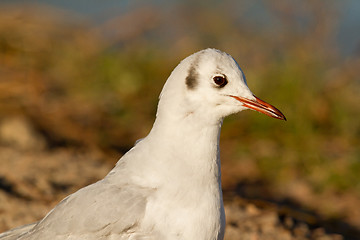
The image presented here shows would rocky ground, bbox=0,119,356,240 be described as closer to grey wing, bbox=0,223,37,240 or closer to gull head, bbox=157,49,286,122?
grey wing, bbox=0,223,37,240

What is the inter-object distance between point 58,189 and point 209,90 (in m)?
2.39

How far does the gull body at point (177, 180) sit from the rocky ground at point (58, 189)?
4.09 feet

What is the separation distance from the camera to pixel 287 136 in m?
6.44

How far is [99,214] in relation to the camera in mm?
2936

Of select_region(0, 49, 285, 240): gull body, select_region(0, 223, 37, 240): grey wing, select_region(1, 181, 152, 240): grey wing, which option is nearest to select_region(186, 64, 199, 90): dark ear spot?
select_region(0, 49, 285, 240): gull body

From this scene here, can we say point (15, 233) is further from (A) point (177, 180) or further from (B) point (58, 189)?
(B) point (58, 189)

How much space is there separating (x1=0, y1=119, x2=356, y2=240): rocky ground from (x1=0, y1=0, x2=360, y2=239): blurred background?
0.7 inches

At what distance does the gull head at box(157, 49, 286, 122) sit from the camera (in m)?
2.94

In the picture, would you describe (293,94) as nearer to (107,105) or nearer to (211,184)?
(107,105)

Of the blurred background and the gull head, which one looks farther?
the blurred background

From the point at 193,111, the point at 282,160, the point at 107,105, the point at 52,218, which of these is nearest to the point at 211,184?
the point at 193,111

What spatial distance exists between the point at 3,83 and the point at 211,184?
5.14 metres

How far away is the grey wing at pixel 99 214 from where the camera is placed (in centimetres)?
292

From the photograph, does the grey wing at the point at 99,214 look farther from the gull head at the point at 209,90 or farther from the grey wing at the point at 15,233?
the gull head at the point at 209,90
